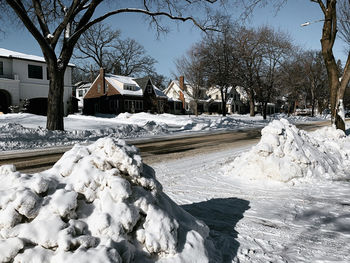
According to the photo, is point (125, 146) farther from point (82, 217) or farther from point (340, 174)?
point (340, 174)

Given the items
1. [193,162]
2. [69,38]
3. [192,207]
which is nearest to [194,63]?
[69,38]

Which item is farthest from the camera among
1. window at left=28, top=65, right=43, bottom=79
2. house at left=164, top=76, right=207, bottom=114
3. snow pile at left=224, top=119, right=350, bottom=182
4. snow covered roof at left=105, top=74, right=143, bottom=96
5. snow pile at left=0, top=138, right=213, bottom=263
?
house at left=164, top=76, right=207, bottom=114

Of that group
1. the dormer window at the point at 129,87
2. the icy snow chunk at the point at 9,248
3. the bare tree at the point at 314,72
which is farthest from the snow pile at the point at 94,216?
the bare tree at the point at 314,72

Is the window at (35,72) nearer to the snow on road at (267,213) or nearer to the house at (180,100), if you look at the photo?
the house at (180,100)

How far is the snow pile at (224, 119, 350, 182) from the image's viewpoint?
5.54 meters

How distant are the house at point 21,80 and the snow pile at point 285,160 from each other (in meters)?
27.8

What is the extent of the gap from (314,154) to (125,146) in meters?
4.87

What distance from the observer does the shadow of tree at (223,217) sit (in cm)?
293

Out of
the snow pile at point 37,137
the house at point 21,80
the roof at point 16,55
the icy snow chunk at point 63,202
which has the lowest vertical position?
the snow pile at point 37,137

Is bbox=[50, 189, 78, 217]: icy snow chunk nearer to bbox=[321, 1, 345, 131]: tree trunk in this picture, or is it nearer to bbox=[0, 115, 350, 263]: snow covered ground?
bbox=[0, 115, 350, 263]: snow covered ground

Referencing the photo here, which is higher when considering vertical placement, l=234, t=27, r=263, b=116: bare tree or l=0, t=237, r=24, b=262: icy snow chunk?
l=234, t=27, r=263, b=116: bare tree

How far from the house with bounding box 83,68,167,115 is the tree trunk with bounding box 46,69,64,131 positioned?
27.2 meters

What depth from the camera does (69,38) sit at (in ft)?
43.9

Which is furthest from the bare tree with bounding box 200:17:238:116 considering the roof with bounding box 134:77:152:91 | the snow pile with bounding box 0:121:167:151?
the snow pile with bounding box 0:121:167:151
